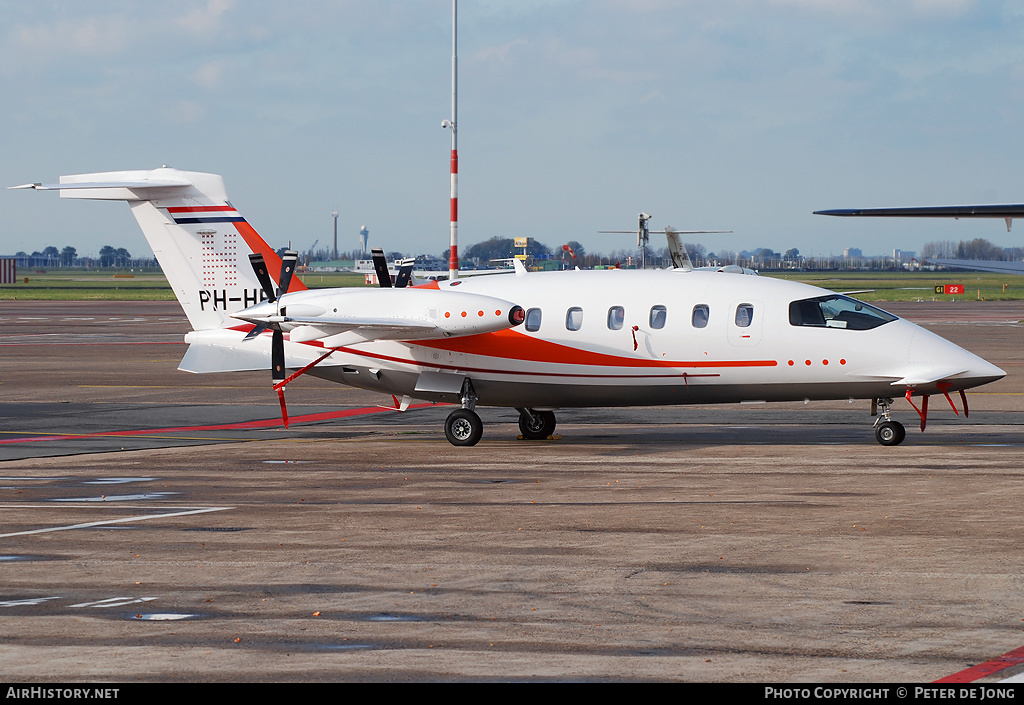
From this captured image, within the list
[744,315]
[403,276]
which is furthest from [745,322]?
[403,276]

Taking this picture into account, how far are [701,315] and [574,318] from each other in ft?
7.88

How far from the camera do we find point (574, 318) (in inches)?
886

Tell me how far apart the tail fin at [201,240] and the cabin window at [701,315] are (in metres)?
8.11

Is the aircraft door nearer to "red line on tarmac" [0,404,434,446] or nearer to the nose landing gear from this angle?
the nose landing gear

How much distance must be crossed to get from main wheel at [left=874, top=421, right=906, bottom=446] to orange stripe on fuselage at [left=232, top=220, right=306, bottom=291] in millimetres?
11498

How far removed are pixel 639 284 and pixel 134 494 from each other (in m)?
10.3

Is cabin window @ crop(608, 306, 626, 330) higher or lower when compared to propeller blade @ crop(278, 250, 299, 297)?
lower

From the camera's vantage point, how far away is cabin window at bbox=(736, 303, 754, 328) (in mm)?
21719

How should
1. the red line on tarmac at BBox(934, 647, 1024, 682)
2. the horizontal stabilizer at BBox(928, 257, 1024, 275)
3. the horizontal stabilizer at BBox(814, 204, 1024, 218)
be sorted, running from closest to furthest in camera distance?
the red line on tarmac at BBox(934, 647, 1024, 682)
the horizontal stabilizer at BBox(814, 204, 1024, 218)
the horizontal stabilizer at BBox(928, 257, 1024, 275)

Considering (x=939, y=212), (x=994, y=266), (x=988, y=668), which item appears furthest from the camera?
(x=994, y=266)

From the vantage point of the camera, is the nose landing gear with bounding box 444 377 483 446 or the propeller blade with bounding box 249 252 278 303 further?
the nose landing gear with bounding box 444 377 483 446

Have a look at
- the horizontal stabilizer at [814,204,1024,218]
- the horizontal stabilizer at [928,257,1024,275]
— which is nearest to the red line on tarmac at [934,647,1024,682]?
the horizontal stabilizer at [814,204,1024,218]

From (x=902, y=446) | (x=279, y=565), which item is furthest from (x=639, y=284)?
(x=279, y=565)

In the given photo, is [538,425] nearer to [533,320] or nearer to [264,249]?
[533,320]
